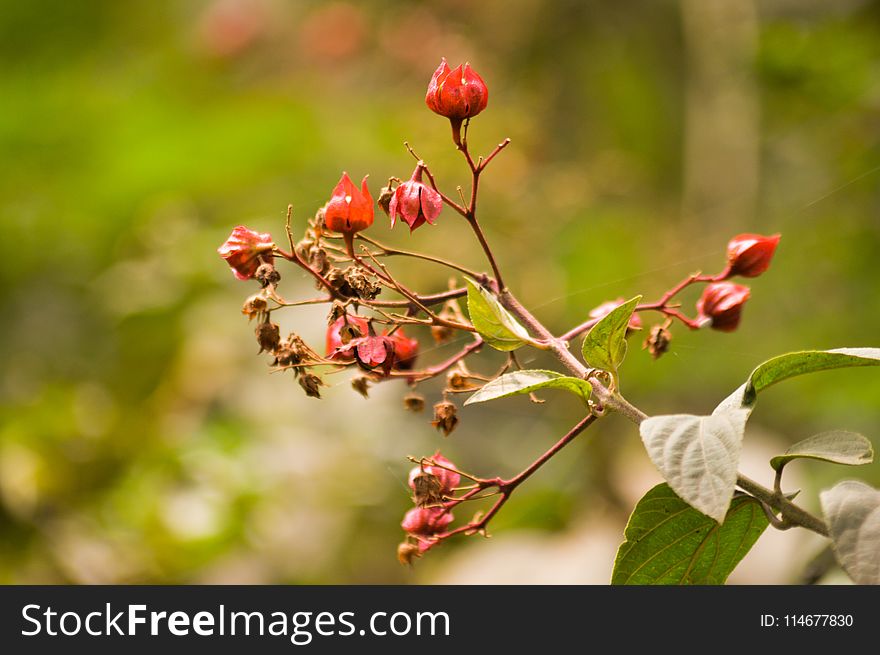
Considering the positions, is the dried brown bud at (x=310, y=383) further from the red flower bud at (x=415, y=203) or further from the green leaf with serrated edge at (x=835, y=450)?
the green leaf with serrated edge at (x=835, y=450)

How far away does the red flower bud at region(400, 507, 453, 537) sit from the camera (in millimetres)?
669

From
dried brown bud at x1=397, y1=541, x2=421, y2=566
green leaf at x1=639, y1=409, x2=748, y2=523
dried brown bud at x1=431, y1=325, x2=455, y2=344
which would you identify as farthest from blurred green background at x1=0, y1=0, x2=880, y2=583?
green leaf at x1=639, y1=409, x2=748, y2=523

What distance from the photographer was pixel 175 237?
204 centimetres

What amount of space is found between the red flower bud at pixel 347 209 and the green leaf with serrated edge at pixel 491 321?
10 cm

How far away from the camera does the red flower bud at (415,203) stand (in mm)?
640

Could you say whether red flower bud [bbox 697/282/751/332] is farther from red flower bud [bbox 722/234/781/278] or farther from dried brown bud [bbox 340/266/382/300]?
dried brown bud [bbox 340/266/382/300]

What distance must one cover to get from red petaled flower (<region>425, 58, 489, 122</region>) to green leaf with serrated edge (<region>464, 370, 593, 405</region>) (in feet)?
0.66

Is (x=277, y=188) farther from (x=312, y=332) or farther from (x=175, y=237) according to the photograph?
(x=312, y=332)

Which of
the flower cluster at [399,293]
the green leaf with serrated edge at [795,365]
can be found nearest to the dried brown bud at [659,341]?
the flower cluster at [399,293]

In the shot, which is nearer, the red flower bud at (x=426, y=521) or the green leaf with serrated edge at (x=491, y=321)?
the green leaf with serrated edge at (x=491, y=321)

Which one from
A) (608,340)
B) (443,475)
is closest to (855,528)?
(608,340)

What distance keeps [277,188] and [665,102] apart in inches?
45.2

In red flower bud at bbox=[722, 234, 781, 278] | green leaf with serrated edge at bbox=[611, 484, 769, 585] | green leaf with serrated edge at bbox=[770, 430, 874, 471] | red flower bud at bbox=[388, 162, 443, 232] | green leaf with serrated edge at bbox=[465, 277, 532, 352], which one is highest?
red flower bud at bbox=[722, 234, 781, 278]

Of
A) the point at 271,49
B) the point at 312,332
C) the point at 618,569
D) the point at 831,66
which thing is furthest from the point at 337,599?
the point at 271,49
